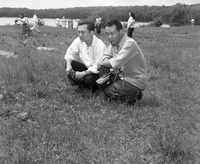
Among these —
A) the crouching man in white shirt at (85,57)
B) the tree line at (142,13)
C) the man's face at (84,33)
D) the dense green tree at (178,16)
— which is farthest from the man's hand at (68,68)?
the dense green tree at (178,16)

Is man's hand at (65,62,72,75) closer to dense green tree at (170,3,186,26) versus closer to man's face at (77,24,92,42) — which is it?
man's face at (77,24,92,42)

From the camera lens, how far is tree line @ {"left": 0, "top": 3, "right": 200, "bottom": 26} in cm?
6769

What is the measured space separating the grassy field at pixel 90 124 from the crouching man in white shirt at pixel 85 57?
27 cm

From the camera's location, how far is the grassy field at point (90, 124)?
2.41 meters

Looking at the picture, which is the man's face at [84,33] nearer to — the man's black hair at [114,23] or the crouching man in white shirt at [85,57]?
the crouching man in white shirt at [85,57]

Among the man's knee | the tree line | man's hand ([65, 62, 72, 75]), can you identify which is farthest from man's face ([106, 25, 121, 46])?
the tree line

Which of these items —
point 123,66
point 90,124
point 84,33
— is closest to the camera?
point 90,124

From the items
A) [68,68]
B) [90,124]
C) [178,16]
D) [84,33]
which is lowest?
[90,124]

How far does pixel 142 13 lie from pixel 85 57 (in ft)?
259

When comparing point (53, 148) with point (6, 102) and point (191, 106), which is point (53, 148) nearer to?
point (6, 102)

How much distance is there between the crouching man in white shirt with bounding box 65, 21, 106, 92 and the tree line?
5896 cm

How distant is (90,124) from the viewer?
3086 mm

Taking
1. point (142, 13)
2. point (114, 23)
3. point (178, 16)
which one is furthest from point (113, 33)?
point (142, 13)

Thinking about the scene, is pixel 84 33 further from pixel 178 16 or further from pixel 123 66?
pixel 178 16
